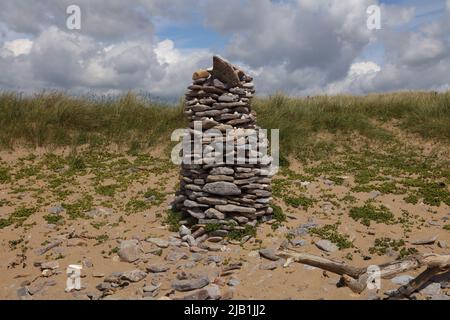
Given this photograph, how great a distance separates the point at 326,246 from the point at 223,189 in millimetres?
2550

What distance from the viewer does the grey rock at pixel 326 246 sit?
28.9 ft

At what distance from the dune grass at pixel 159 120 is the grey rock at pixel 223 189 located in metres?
6.59

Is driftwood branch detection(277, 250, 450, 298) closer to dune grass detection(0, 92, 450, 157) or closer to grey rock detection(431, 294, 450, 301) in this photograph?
grey rock detection(431, 294, 450, 301)

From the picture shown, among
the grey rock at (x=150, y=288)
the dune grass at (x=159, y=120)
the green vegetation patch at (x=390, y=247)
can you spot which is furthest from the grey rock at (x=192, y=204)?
the dune grass at (x=159, y=120)

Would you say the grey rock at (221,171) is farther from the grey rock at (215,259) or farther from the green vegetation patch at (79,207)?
the green vegetation patch at (79,207)

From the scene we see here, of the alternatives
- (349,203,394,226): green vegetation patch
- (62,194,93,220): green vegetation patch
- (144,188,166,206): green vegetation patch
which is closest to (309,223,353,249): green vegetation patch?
(349,203,394,226): green vegetation patch

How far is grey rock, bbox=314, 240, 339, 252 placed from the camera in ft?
28.9

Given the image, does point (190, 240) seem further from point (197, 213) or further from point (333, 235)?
point (333, 235)

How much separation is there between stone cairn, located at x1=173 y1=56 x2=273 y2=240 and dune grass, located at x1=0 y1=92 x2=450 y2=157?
20.0 ft

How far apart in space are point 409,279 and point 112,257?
575cm

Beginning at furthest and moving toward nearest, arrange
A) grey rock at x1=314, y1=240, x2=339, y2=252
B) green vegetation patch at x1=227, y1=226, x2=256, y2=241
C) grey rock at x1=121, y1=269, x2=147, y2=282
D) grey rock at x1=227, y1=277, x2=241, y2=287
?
green vegetation patch at x1=227, y1=226, x2=256, y2=241 → grey rock at x1=314, y1=240, x2=339, y2=252 → grey rock at x1=121, y1=269, x2=147, y2=282 → grey rock at x1=227, y1=277, x2=241, y2=287

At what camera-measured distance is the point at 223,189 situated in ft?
30.8

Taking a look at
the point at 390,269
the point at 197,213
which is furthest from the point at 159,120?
the point at 390,269
